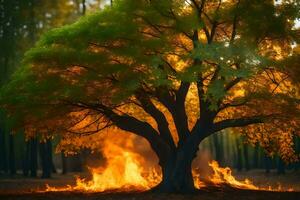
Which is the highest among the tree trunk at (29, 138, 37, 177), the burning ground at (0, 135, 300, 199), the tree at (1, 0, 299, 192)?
the tree at (1, 0, 299, 192)

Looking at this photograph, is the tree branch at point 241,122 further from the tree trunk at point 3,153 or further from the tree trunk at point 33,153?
the tree trunk at point 3,153

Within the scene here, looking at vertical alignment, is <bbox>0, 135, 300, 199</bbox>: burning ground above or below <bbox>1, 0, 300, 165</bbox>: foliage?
below

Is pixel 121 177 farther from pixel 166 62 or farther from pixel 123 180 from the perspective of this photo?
pixel 166 62

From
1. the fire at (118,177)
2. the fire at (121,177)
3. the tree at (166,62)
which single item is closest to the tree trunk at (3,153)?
the fire at (121,177)

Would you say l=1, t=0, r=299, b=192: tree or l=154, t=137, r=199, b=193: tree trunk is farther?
l=154, t=137, r=199, b=193: tree trunk

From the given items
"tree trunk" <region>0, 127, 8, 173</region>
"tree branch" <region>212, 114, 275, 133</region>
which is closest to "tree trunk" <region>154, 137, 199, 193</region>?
"tree branch" <region>212, 114, 275, 133</region>

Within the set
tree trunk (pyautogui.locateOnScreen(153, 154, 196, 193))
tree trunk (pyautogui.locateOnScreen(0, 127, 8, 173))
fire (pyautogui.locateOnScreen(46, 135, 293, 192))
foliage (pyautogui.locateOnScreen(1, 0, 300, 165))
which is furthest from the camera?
tree trunk (pyautogui.locateOnScreen(0, 127, 8, 173))

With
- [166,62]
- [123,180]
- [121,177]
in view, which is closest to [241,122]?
[166,62]

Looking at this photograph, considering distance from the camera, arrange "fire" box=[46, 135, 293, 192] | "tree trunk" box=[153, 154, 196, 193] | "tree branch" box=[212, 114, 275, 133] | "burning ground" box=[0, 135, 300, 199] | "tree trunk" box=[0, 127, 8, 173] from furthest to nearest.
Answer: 1. "tree trunk" box=[0, 127, 8, 173]
2. "fire" box=[46, 135, 293, 192]
3. "tree trunk" box=[153, 154, 196, 193]
4. "burning ground" box=[0, 135, 300, 199]
5. "tree branch" box=[212, 114, 275, 133]

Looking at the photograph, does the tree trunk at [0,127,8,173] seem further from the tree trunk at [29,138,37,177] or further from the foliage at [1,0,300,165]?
the foliage at [1,0,300,165]

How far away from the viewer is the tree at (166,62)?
18453 mm

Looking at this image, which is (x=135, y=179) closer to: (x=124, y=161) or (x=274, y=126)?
(x=124, y=161)

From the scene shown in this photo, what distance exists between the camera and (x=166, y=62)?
19.9 metres

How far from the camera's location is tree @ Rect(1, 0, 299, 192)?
18453 mm
